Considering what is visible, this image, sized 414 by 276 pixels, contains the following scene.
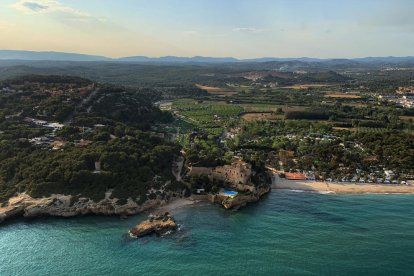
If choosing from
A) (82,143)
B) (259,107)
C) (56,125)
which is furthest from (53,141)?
(259,107)

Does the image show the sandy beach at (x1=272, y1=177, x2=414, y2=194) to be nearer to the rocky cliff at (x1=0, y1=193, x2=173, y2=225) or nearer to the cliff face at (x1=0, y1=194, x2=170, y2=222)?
the rocky cliff at (x1=0, y1=193, x2=173, y2=225)

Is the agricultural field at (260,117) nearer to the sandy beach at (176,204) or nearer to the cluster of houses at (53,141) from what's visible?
the cluster of houses at (53,141)

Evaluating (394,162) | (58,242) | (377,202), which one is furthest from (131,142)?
(394,162)

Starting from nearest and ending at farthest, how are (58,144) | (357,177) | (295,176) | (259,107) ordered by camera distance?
(357,177) < (295,176) < (58,144) < (259,107)

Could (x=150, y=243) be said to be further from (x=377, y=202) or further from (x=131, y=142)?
(x=377, y=202)

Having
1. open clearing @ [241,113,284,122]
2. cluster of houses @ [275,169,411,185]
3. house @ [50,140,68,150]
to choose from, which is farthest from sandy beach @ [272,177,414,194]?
open clearing @ [241,113,284,122]

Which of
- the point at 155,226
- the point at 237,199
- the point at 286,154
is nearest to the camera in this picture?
the point at 155,226

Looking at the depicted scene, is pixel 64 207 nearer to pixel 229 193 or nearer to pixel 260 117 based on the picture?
pixel 229 193
